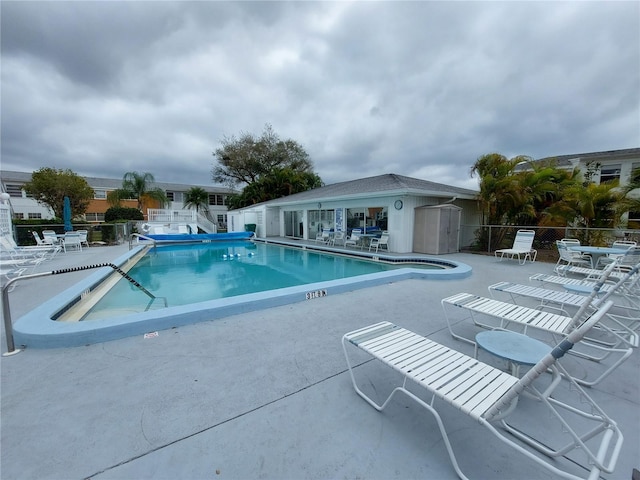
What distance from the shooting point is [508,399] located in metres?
1.39

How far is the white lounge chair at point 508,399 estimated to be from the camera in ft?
4.49

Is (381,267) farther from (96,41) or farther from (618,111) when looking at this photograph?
(618,111)

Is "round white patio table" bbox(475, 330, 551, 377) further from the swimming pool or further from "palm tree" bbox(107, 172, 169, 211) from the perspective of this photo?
"palm tree" bbox(107, 172, 169, 211)

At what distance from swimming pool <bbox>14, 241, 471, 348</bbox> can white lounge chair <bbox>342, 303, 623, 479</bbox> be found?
2.51 metres

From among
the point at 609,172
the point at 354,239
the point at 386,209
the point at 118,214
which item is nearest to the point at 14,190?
the point at 118,214

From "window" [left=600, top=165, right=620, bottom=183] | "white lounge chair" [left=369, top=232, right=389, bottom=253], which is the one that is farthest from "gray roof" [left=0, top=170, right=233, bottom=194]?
"window" [left=600, top=165, right=620, bottom=183]

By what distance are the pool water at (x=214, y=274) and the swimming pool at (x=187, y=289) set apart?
0.02m

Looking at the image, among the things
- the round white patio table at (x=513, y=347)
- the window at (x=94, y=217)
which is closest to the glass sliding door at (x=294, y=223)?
the round white patio table at (x=513, y=347)

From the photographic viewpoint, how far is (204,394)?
2238mm

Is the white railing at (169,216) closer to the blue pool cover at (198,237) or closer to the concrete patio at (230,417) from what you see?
the blue pool cover at (198,237)

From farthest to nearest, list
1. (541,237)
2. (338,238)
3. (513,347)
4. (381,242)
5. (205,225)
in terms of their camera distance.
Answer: (205,225), (338,238), (381,242), (541,237), (513,347)

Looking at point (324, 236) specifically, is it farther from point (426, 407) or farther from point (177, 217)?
point (177, 217)

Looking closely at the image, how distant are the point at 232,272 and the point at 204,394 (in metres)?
7.64

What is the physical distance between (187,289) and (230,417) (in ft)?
20.3
